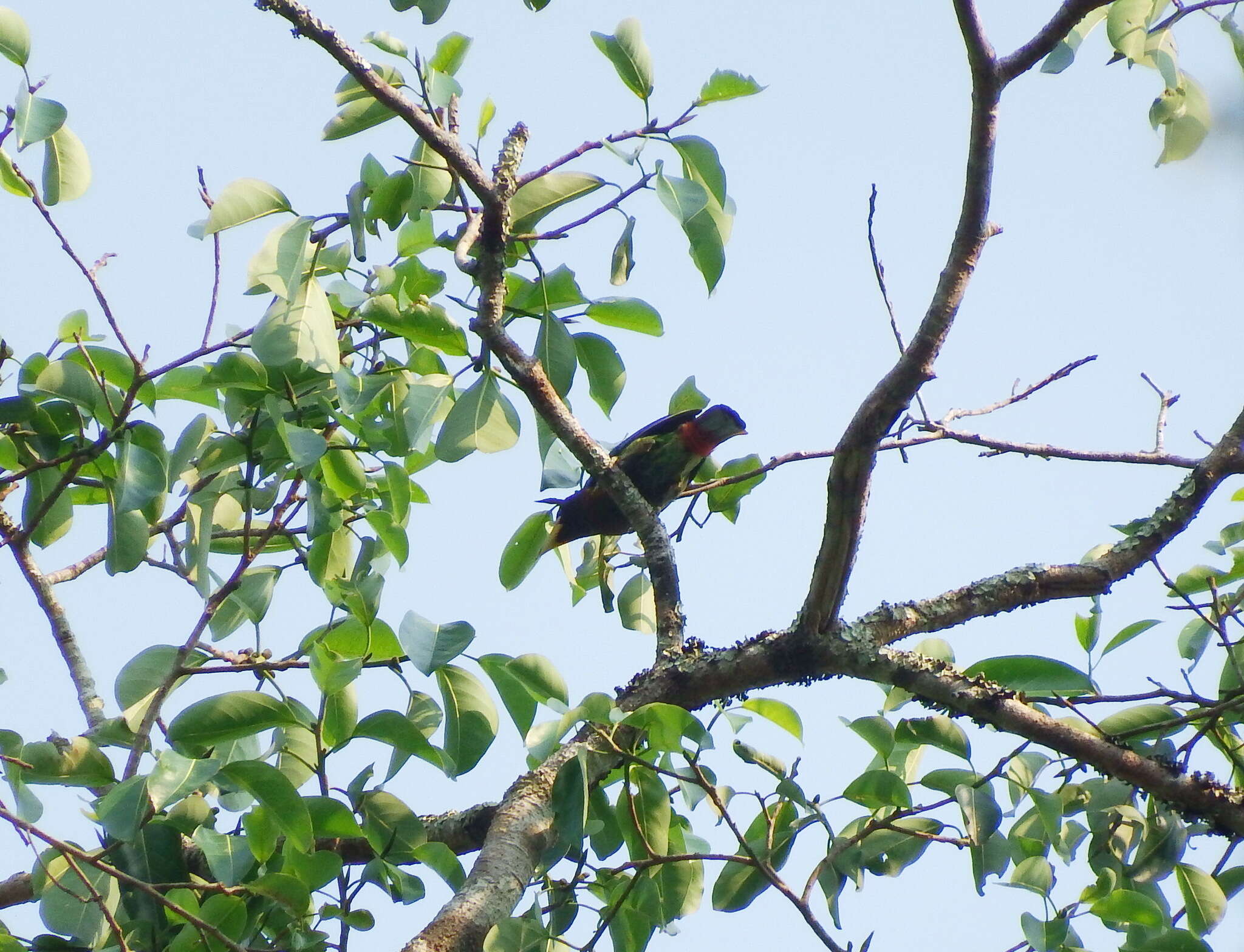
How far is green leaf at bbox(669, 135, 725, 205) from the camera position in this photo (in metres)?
2.25

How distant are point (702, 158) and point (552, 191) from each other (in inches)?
14.4

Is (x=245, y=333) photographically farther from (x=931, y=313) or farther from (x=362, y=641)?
(x=931, y=313)

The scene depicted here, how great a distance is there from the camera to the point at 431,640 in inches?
76.8

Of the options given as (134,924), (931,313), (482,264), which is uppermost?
(482,264)

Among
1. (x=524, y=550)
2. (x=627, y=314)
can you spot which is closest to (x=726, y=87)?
(x=627, y=314)

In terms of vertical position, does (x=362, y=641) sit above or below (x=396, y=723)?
above

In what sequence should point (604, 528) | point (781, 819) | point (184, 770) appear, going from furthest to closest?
point (604, 528)
point (781, 819)
point (184, 770)

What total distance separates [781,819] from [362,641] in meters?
0.93

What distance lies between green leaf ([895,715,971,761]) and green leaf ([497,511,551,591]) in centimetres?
101

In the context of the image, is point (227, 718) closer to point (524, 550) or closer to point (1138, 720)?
point (524, 550)

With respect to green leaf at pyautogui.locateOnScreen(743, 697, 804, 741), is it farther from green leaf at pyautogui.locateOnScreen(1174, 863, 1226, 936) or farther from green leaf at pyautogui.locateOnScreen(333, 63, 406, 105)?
green leaf at pyautogui.locateOnScreen(333, 63, 406, 105)

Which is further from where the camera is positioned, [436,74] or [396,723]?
[436,74]

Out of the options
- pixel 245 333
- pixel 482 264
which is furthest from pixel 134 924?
pixel 482 264

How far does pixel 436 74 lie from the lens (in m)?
2.37
